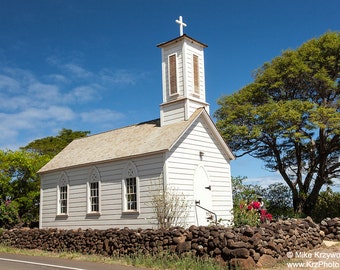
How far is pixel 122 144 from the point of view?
2027cm

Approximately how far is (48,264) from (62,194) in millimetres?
8059

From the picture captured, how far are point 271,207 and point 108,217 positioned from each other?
1661 cm

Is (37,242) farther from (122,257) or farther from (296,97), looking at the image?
(296,97)

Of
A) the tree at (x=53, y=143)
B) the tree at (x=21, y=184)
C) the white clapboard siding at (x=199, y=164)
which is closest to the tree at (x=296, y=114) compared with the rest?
the white clapboard siding at (x=199, y=164)

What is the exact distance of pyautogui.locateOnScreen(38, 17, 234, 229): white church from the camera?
17.6m

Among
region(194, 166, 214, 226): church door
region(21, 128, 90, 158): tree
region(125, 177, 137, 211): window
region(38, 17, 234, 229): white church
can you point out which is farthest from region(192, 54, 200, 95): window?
region(21, 128, 90, 158): tree

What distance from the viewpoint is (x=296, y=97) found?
1190 inches

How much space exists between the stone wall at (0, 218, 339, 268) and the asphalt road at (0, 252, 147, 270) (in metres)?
1.59

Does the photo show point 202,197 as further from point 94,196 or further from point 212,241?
point 212,241

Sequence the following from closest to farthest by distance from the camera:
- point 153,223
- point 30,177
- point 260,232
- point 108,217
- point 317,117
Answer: point 260,232 → point 153,223 → point 108,217 → point 317,117 → point 30,177

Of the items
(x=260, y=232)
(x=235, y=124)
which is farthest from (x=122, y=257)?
(x=235, y=124)

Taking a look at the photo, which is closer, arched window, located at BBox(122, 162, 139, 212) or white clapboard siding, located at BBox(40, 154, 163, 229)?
white clapboard siding, located at BBox(40, 154, 163, 229)

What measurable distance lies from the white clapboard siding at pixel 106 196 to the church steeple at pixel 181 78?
3265 mm

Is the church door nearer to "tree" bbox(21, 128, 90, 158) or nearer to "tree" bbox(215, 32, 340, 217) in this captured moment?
"tree" bbox(215, 32, 340, 217)
